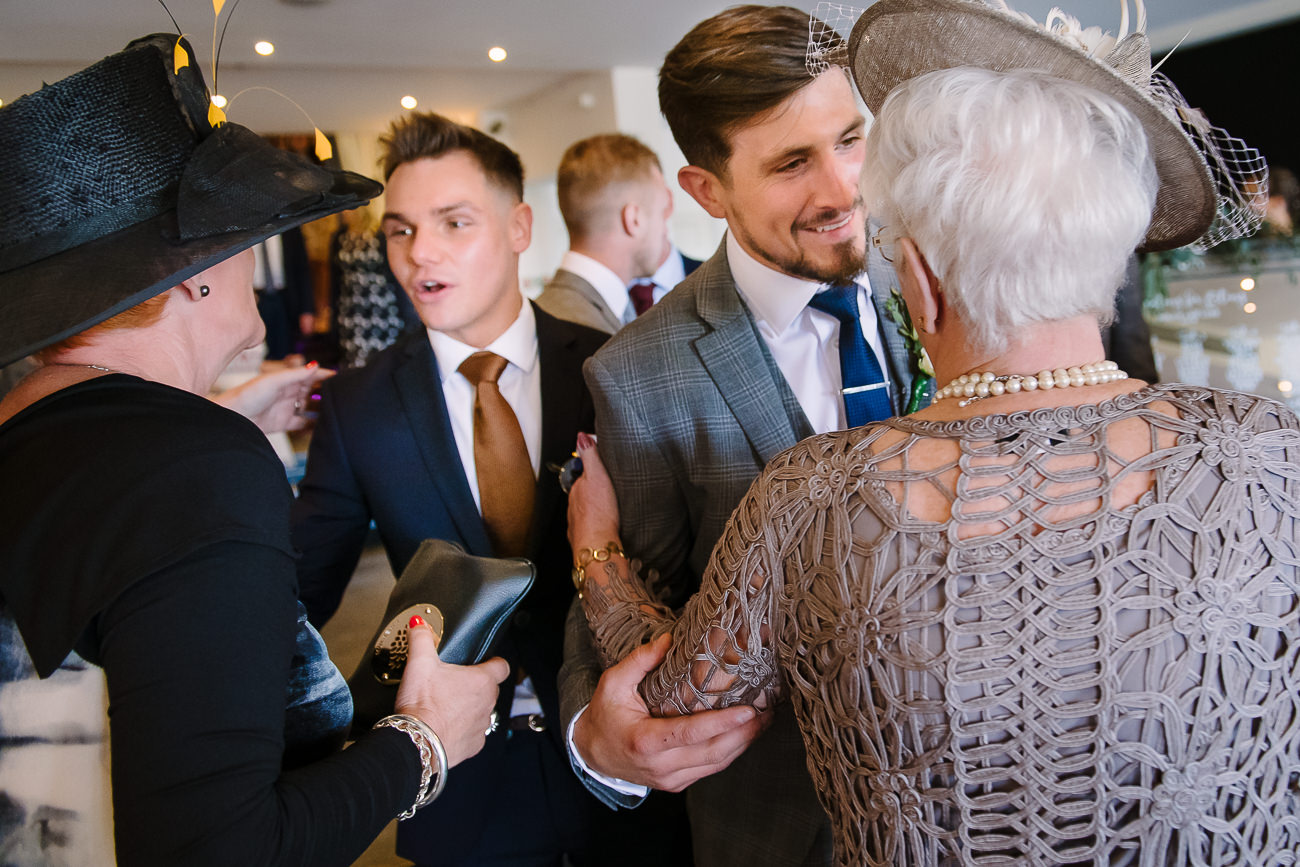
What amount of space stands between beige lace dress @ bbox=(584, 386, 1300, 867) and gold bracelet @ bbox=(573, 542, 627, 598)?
654 millimetres

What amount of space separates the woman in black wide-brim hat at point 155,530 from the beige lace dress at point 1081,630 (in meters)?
0.57

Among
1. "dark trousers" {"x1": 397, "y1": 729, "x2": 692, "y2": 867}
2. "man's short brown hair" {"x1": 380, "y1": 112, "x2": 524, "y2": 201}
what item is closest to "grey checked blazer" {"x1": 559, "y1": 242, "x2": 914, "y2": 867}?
"dark trousers" {"x1": 397, "y1": 729, "x2": 692, "y2": 867}

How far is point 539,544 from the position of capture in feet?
6.15

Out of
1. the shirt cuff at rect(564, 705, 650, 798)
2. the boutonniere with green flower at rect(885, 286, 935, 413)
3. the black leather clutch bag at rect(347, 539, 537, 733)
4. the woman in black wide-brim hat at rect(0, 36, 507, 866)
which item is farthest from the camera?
the boutonniere with green flower at rect(885, 286, 935, 413)

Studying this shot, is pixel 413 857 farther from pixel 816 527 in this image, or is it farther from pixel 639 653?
pixel 816 527

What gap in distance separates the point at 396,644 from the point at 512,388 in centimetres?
81

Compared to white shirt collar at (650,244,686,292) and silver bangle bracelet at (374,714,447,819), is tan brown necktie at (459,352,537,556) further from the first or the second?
white shirt collar at (650,244,686,292)

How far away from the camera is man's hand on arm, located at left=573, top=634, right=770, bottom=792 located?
1.13 m

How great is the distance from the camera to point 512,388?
6.49 ft

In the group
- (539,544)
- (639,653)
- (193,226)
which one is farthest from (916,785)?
(539,544)

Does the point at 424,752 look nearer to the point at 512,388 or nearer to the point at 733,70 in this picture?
the point at 512,388

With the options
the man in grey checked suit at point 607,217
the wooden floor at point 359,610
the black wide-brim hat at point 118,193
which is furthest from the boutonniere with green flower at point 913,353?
the man in grey checked suit at point 607,217

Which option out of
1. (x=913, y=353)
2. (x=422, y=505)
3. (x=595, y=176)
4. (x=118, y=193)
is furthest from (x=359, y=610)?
(x=595, y=176)

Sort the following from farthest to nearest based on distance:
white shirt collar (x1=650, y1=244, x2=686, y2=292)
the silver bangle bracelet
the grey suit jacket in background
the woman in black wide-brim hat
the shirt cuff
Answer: white shirt collar (x1=650, y1=244, x2=686, y2=292) < the grey suit jacket in background < the shirt cuff < the silver bangle bracelet < the woman in black wide-brim hat
